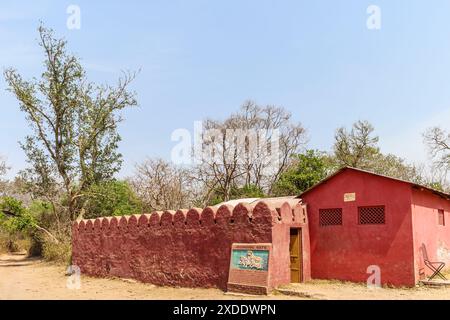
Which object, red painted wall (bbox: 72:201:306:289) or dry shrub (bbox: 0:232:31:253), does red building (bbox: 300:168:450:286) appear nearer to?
red painted wall (bbox: 72:201:306:289)

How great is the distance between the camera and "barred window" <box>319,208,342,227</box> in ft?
44.0

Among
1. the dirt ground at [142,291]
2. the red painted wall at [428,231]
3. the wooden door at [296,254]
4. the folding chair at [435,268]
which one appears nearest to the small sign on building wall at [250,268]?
the dirt ground at [142,291]

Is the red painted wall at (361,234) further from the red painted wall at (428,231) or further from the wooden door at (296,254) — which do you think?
the wooden door at (296,254)

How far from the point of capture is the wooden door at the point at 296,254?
13164mm

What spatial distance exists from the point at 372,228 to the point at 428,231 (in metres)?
2.02

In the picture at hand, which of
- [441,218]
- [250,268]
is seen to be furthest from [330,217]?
[441,218]

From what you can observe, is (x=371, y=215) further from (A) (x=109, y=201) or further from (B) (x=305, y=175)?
(A) (x=109, y=201)

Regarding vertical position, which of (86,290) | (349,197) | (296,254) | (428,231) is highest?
(349,197)

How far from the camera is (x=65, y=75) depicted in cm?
2653

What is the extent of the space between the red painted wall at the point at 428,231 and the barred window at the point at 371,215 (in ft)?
2.82

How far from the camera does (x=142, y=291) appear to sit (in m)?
13.8
